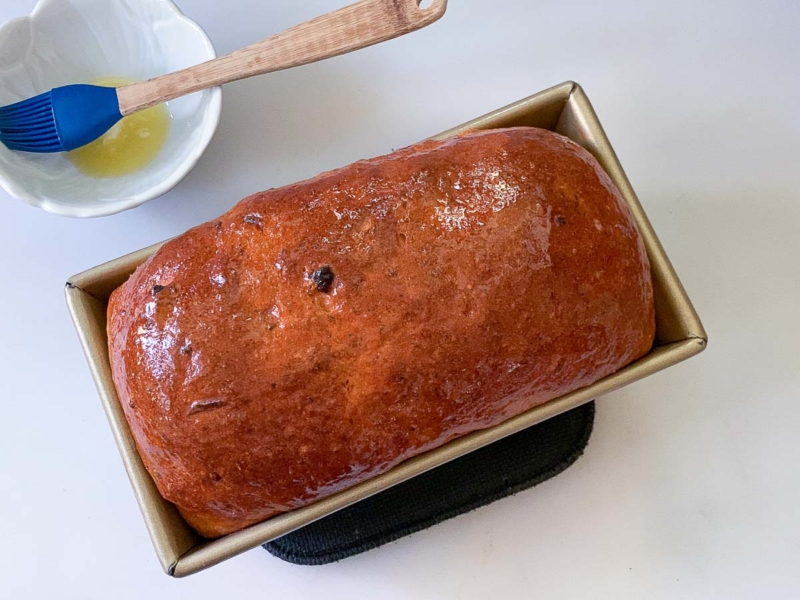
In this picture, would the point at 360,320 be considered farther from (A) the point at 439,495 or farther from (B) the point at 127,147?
(B) the point at 127,147

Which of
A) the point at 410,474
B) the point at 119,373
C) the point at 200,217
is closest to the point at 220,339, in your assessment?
the point at 119,373

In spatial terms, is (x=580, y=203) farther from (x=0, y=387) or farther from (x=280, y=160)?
(x=0, y=387)

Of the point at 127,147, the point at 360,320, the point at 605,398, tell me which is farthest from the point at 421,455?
the point at 127,147

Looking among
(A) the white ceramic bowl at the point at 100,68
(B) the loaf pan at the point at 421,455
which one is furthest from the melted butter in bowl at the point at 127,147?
(B) the loaf pan at the point at 421,455

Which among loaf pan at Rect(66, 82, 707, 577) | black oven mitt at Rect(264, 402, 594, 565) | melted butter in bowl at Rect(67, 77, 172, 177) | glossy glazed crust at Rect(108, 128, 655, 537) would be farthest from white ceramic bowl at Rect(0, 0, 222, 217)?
black oven mitt at Rect(264, 402, 594, 565)

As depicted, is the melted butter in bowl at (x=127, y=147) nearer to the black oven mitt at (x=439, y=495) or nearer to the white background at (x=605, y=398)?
the white background at (x=605, y=398)

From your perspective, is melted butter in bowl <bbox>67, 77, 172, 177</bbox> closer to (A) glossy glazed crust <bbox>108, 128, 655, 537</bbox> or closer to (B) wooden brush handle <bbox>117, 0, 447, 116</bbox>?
(B) wooden brush handle <bbox>117, 0, 447, 116</bbox>
